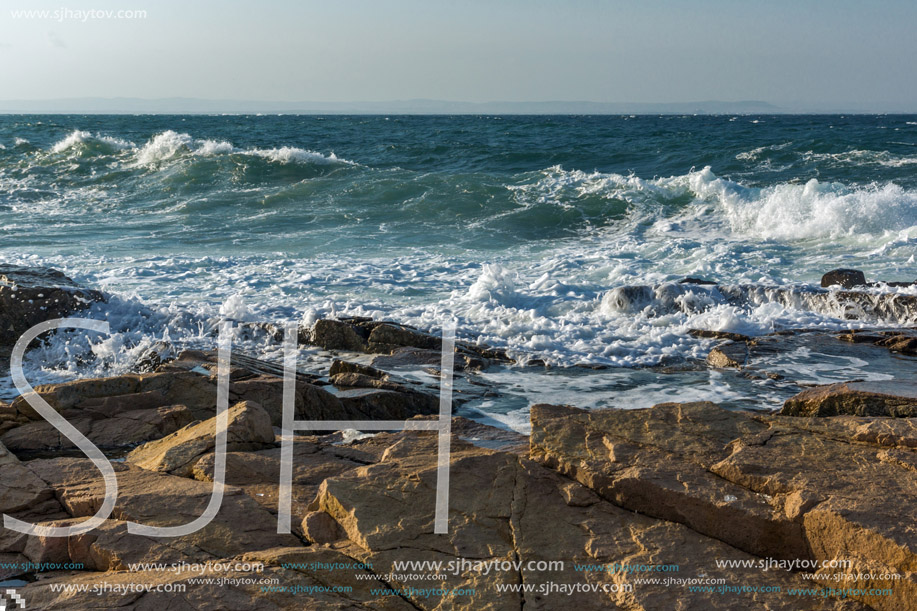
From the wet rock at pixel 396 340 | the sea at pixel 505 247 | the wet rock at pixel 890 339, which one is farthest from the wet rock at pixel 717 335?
the wet rock at pixel 396 340

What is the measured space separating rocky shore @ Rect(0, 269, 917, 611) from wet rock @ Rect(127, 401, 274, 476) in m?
0.01

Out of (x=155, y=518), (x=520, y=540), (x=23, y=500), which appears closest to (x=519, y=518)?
(x=520, y=540)

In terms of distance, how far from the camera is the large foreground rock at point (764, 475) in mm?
2377

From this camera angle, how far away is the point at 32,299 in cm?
701

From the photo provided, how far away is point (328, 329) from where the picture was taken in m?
7.14

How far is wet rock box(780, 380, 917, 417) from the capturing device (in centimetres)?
388

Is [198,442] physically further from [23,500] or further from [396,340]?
[396,340]

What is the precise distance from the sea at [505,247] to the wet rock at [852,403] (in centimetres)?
137

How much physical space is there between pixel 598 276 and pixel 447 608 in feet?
28.6

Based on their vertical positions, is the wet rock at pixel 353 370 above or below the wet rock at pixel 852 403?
below

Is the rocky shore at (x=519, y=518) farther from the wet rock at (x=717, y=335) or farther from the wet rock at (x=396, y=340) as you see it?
the wet rock at (x=717, y=335)

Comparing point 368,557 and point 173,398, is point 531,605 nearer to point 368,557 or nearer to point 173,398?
point 368,557

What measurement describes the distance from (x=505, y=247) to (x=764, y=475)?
431 inches

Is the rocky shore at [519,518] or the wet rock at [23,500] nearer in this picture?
the rocky shore at [519,518]
